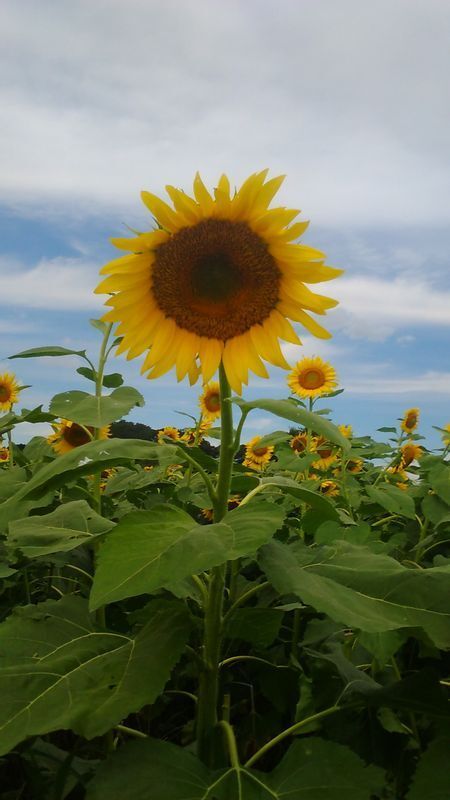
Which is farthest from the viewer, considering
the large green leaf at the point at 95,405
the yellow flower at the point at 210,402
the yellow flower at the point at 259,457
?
the yellow flower at the point at 259,457

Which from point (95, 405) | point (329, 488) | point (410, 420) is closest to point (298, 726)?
point (95, 405)

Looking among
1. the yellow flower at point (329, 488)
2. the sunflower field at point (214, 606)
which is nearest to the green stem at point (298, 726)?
the sunflower field at point (214, 606)

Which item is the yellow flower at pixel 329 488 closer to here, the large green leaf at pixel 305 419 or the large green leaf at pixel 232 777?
the large green leaf at pixel 305 419

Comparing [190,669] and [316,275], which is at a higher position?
[316,275]

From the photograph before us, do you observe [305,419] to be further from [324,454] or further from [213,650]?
[324,454]

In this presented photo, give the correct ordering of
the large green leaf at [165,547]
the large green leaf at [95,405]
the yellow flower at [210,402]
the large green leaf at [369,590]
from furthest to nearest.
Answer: the yellow flower at [210,402] → the large green leaf at [95,405] → the large green leaf at [369,590] → the large green leaf at [165,547]

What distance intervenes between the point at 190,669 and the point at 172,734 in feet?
1.73

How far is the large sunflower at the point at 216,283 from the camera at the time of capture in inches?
84.7

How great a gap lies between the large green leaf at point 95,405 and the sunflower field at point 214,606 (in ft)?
0.04

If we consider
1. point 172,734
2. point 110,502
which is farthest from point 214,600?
point 110,502

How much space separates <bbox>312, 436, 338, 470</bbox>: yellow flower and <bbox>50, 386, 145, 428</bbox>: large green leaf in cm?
320

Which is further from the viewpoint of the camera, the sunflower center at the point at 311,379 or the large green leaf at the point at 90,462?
the sunflower center at the point at 311,379

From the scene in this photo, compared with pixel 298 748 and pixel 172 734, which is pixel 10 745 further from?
pixel 172 734

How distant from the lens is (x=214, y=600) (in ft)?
6.02
